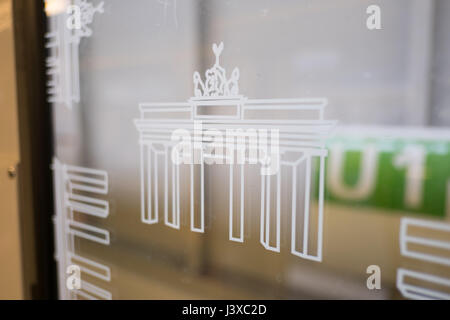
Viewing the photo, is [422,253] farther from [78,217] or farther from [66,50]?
[66,50]

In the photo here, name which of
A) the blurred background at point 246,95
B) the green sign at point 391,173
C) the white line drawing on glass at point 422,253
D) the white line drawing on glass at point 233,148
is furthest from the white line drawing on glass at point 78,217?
the white line drawing on glass at point 422,253

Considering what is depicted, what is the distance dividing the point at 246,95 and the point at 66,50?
2.17ft

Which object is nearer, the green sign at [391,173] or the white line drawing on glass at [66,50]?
the green sign at [391,173]

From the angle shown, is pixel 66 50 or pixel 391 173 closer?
pixel 391 173

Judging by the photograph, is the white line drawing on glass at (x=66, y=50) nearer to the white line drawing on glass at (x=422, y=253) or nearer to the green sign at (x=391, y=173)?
the green sign at (x=391, y=173)

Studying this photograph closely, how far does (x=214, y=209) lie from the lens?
3.00 feet

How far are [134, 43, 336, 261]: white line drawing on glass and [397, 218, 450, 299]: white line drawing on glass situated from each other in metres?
0.16

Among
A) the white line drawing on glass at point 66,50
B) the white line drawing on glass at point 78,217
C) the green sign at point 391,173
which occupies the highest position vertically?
the white line drawing on glass at point 66,50

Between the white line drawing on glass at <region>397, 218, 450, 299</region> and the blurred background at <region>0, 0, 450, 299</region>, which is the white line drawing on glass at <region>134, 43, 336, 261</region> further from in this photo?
the white line drawing on glass at <region>397, 218, 450, 299</region>

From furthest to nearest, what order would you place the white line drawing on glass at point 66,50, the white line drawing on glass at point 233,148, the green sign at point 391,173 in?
1. the white line drawing on glass at point 66,50
2. the white line drawing on glass at point 233,148
3. the green sign at point 391,173

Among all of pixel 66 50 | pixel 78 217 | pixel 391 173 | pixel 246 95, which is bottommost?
pixel 78 217

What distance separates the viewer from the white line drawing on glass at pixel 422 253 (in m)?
0.66

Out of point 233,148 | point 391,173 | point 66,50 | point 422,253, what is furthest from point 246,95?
point 66,50

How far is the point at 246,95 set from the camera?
2.74 feet
